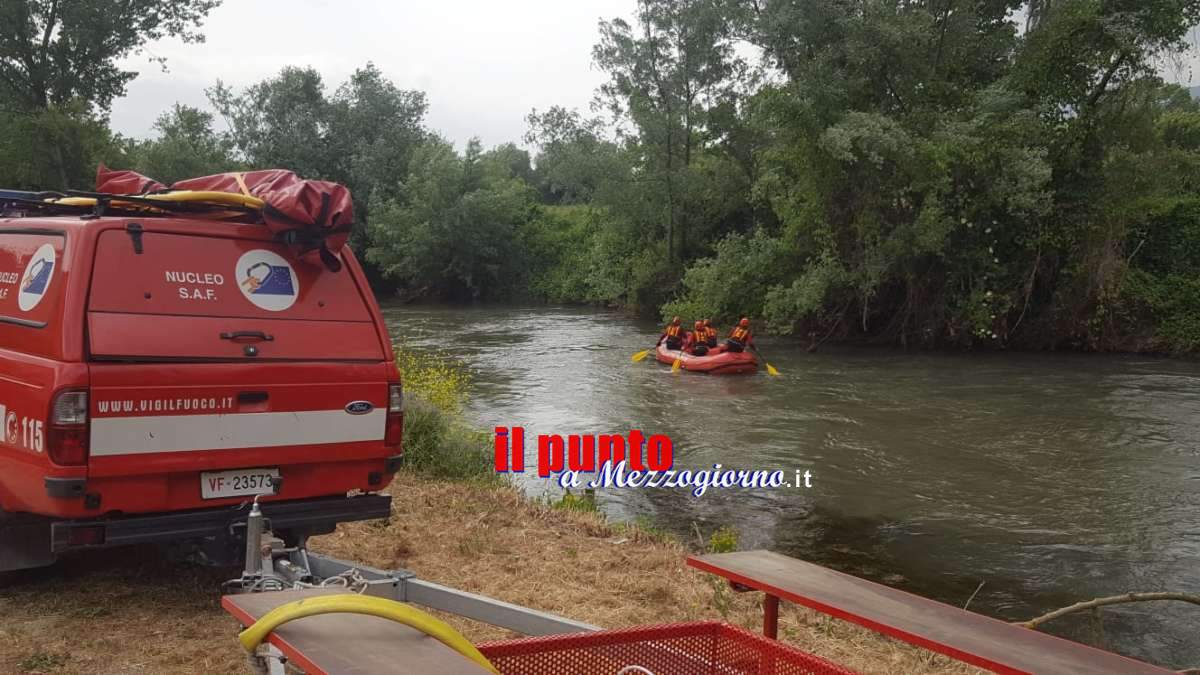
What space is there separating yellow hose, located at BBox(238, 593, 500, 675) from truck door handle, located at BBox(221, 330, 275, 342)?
8.78 ft

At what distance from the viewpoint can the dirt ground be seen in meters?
4.57

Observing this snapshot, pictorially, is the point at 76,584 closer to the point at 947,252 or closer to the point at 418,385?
the point at 418,385

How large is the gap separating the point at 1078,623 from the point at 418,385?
Result: 7250mm

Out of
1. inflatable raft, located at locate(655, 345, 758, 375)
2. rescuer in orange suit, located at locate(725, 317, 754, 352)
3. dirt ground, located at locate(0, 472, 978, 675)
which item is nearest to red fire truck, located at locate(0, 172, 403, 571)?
dirt ground, located at locate(0, 472, 978, 675)

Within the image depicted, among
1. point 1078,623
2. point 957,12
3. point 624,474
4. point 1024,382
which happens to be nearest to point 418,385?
point 624,474

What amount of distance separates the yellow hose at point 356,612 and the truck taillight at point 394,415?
9.61ft

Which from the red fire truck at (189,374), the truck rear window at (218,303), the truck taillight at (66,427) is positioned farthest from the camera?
the truck rear window at (218,303)

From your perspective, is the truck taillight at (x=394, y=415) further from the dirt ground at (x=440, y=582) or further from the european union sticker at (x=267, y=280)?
the dirt ground at (x=440, y=582)

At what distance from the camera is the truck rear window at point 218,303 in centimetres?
479

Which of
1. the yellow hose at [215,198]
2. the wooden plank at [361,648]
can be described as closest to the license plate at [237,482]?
the yellow hose at [215,198]

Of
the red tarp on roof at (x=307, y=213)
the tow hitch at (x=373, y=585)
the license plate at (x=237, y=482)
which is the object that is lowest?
the tow hitch at (x=373, y=585)

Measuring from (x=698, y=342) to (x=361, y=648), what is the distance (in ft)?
61.9

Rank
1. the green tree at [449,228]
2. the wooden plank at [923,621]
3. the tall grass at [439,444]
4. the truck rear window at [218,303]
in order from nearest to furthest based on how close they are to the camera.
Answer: the wooden plank at [923,621], the truck rear window at [218,303], the tall grass at [439,444], the green tree at [449,228]

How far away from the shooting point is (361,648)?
2.54 m
